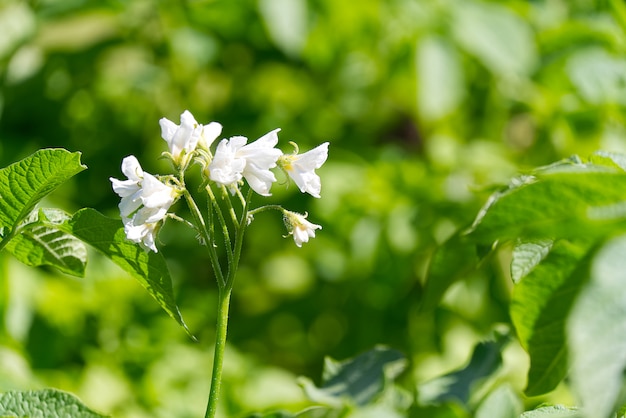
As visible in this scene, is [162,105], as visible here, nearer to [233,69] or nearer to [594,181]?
[233,69]

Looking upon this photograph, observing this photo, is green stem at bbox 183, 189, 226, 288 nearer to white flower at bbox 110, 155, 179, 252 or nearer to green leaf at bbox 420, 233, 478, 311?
white flower at bbox 110, 155, 179, 252

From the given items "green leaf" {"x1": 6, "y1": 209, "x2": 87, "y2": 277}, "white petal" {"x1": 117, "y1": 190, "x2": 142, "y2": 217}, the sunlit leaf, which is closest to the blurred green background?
the sunlit leaf

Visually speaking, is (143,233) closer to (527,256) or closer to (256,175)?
(256,175)

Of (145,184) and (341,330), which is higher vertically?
(145,184)

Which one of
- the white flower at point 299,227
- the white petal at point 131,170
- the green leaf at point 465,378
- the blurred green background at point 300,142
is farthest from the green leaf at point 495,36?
the white petal at point 131,170

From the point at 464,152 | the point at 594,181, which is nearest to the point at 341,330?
the point at 464,152

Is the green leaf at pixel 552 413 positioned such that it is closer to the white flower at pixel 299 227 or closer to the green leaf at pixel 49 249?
the white flower at pixel 299 227

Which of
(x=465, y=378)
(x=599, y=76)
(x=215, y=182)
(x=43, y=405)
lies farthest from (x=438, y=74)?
(x=43, y=405)
